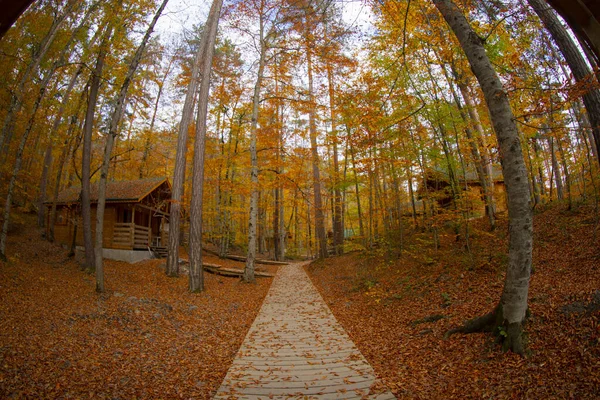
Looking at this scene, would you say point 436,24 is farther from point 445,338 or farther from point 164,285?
point 164,285

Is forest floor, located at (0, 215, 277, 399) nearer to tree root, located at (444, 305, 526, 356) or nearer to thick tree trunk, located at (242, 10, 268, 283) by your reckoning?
thick tree trunk, located at (242, 10, 268, 283)

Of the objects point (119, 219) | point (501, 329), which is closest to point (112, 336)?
point (501, 329)

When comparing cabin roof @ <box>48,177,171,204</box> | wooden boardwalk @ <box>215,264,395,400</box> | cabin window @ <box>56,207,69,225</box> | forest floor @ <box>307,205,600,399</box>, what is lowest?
wooden boardwalk @ <box>215,264,395,400</box>

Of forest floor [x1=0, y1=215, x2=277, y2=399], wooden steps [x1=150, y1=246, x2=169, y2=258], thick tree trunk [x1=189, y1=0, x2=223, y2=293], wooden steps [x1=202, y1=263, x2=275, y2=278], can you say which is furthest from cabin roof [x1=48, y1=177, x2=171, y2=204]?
thick tree trunk [x1=189, y1=0, x2=223, y2=293]

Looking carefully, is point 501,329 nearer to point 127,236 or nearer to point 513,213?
point 513,213

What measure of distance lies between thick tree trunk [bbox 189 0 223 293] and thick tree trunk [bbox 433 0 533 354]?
8.30 m

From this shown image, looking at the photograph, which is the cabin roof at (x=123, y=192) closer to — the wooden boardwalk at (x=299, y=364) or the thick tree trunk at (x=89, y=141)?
the thick tree trunk at (x=89, y=141)

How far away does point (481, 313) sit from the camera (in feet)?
16.4

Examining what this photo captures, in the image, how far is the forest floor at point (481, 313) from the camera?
3201mm

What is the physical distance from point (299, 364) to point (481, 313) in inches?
129

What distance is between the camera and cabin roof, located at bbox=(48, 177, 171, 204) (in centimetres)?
1537

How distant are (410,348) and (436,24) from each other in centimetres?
954

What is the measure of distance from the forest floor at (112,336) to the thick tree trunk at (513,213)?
4.04 meters

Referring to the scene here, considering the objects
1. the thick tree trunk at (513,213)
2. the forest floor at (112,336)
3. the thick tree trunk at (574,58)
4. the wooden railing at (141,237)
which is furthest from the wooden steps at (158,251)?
the thick tree trunk at (574,58)
